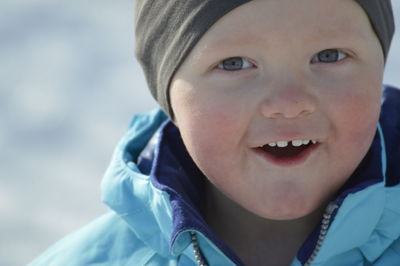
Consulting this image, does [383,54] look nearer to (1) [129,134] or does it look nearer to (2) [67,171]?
(1) [129,134]

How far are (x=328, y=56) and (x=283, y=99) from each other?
0.16 metres

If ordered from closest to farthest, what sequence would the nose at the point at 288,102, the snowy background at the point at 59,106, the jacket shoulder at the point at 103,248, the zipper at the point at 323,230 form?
the nose at the point at 288,102 → the zipper at the point at 323,230 → the jacket shoulder at the point at 103,248 → the snowy background at the point at 59,106

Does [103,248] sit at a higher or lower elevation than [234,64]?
lower

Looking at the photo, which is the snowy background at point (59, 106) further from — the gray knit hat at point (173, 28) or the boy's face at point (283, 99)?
the boy's face at point (283, 99)

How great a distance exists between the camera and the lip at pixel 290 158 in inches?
69.9

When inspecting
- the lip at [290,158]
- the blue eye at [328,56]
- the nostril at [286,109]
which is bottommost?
the lip at [290,158]

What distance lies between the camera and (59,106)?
3.60m

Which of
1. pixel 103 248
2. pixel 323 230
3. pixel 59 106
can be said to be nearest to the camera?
pixel 323 230

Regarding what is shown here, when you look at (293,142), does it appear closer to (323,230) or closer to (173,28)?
(323,230)

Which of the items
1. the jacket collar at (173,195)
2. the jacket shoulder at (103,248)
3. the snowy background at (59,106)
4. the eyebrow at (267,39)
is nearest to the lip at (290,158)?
the jacket collar at (173,195)

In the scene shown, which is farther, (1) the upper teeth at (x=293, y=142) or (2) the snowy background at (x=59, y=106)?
(2) the snowy background at (x=59, y=106)

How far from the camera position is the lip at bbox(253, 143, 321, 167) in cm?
177

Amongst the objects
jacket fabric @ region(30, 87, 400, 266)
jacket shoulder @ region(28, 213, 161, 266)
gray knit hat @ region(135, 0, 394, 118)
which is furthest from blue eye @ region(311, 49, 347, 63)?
jacket shoulder @ region(28, 213, 161, 266)

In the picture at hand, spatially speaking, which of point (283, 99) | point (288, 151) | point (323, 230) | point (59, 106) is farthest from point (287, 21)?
point (59, 106)
